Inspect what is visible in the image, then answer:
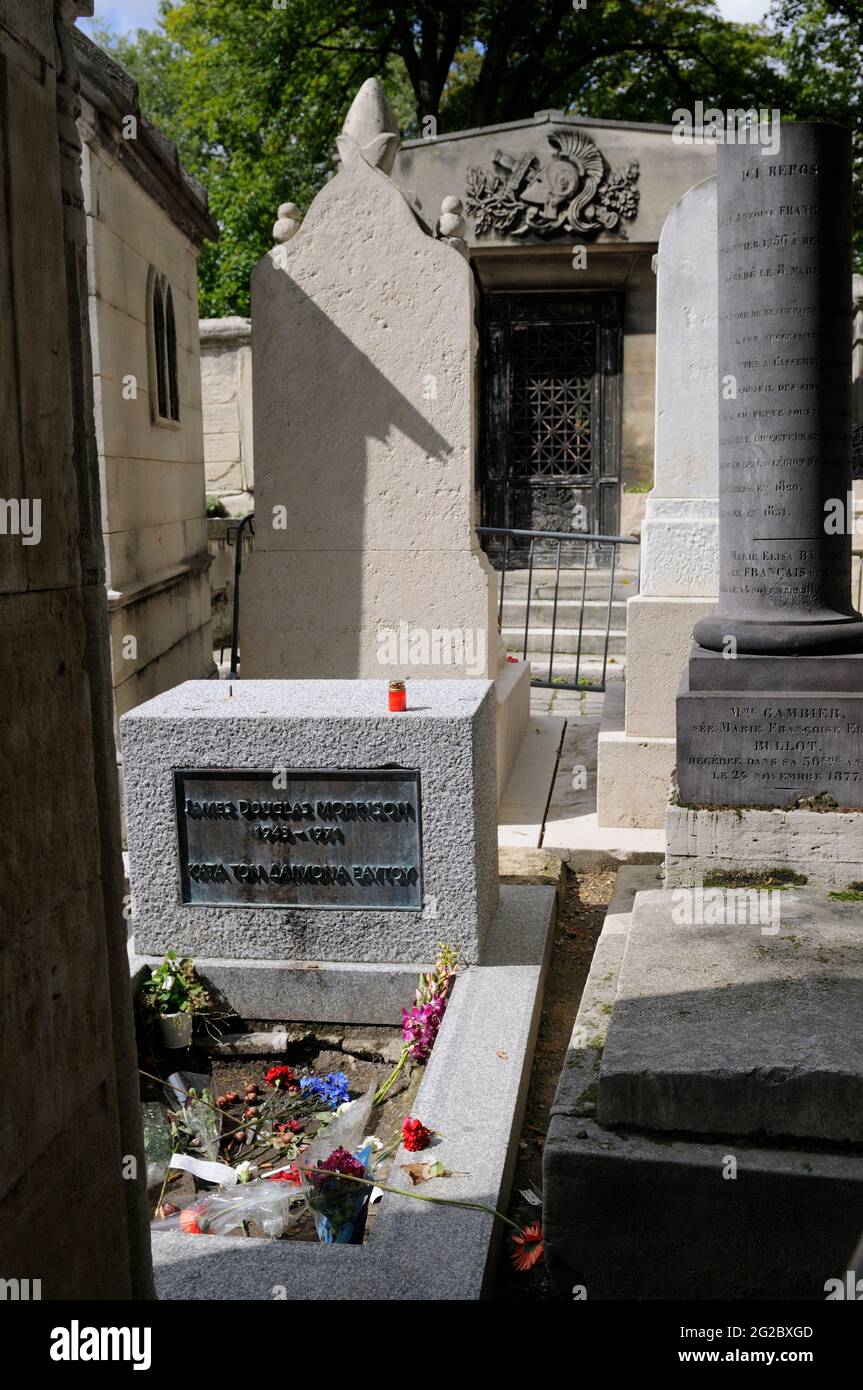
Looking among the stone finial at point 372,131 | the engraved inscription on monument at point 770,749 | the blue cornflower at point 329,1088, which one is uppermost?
the stone finial at point 372,131

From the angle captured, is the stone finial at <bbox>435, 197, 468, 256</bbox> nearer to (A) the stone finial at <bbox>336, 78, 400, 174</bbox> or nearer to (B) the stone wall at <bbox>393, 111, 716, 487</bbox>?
(A) the stone finial at <bbox>336, 78, 400, 174</bbox>

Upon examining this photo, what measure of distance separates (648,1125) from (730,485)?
3.11 m

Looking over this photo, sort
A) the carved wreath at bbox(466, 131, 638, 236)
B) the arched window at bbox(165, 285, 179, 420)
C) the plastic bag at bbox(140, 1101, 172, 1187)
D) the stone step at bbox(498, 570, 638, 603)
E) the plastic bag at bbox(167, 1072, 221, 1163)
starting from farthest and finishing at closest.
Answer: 1. the carved wreath at bbox(466, 131, 638, 236)
2. the stone step at bbox(498, 570, 638, 603)
3. the arched window at bbox(165, 285, 179, 420)
4. the plastic bag at bbox(167, 1072, 221, 1163)
5. the plastic bag at bbox(140, 1101, 172, 1187)

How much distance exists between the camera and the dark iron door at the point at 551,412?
14.4m

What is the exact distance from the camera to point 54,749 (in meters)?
1.93

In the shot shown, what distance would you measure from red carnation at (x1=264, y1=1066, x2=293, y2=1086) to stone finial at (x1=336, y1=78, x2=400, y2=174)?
5.23 metres

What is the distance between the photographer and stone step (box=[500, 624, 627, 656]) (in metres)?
11.7

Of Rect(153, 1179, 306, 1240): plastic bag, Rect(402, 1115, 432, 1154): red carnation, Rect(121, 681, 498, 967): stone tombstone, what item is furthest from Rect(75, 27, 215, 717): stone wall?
Rect(402, 1115, 432, 1154): red carnation

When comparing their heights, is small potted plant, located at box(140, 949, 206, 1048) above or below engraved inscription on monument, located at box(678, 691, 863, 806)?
below

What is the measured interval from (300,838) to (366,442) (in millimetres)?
3105

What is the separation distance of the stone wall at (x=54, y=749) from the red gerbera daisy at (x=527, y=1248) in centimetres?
140

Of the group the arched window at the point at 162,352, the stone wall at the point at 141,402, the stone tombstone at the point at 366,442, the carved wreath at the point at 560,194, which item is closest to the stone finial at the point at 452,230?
the stone tombstone at the point at 366,442

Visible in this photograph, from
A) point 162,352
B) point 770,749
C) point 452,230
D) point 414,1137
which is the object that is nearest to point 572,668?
point 162,352

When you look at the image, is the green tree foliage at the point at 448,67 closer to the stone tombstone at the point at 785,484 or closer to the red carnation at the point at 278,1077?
the stone tombstone at the point at 785,484
